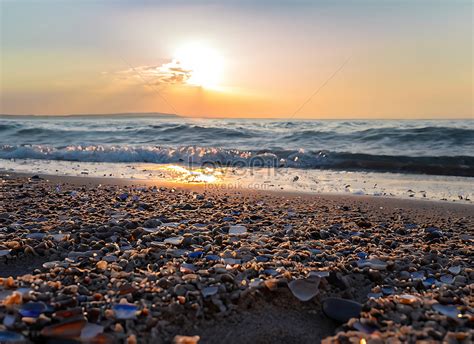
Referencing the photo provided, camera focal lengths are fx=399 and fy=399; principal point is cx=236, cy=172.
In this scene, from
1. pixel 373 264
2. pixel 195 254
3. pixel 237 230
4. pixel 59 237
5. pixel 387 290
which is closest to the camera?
pixel 387 290

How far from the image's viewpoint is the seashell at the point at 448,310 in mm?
1770

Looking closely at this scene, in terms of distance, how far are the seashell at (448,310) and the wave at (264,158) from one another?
7546 millimetres

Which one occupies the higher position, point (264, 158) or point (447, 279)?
point (264, 158)

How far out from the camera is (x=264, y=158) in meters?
11.0

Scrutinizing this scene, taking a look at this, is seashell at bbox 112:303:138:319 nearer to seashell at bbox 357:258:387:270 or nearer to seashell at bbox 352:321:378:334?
seashell at bbox 352:321:378:334

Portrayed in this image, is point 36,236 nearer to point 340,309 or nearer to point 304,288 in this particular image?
point 304,288

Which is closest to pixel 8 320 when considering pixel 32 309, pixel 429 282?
pixel 32 309

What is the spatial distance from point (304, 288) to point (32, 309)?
1.27m

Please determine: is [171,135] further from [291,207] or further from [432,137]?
[291,207]

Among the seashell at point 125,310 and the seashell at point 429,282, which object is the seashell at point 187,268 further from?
the seashell at point 429,282

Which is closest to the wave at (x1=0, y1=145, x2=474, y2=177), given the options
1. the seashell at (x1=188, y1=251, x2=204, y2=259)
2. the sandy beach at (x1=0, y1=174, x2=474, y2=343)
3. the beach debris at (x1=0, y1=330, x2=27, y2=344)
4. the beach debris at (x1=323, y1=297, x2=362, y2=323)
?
the sandy beach at (x1=0, y1=174, x2=474, y2=343)

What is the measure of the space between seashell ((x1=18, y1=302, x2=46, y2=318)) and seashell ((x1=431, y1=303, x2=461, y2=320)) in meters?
1.77

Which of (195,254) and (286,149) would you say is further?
(286,149)

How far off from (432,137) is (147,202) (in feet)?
38.2
